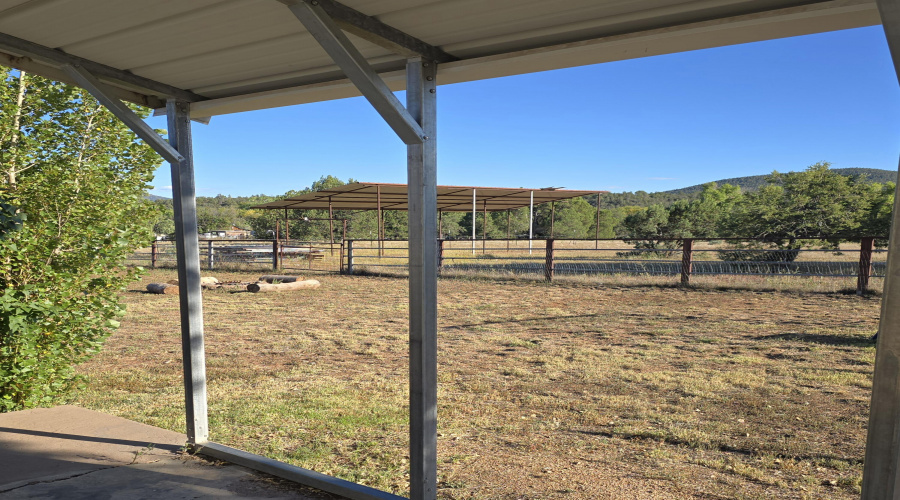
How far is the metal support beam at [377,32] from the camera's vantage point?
6.09ft

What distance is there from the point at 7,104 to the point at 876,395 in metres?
4.80

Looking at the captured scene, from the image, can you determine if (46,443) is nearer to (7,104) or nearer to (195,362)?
(195,362)

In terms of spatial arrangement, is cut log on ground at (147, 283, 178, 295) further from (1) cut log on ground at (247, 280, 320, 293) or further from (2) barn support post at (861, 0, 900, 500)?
(2) barn support post at (861, 0, 900, 500)

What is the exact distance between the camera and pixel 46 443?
3111mm

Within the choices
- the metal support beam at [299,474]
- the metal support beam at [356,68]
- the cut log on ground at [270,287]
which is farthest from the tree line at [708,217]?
the metal support beam at [356,68]

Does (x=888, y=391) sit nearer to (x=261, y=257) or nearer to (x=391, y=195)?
(x=391, y=195)

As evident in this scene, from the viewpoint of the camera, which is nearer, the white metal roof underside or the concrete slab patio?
the white metal roof underside

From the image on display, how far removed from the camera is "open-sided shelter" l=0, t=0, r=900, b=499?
1.68 metres

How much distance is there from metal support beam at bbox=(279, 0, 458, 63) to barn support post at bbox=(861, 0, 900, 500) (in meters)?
1.49

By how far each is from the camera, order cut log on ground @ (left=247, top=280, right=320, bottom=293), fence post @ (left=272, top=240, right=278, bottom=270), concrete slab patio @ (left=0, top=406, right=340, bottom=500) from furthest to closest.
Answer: fence post @ (left=272, top=240, right=278, bottom=270)
cut log on ground @ (left=247, top=280, right=320, bottom=293)
concrete slab patio @ (left=0, top=406, right=340, bottom=500)

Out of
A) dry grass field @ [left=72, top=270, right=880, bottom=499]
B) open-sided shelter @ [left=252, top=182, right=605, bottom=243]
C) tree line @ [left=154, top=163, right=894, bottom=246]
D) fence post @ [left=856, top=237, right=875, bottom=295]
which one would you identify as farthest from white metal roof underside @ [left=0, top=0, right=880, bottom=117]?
open-sided shelter @ [left=252, top=182, right=605, bottom=243]

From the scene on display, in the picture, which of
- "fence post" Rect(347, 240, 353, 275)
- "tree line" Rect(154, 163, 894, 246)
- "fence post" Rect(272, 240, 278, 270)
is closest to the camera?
"fence post" Rect(347, 240, 353, 275)

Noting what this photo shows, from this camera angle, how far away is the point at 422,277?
2.17m

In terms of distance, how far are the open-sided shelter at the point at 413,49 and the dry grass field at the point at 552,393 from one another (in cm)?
88
